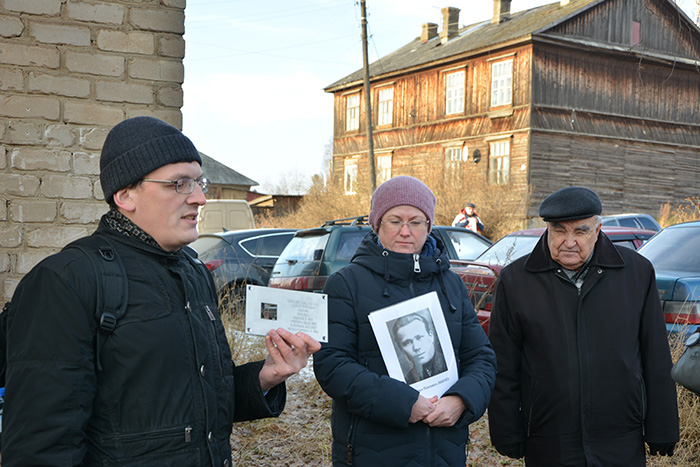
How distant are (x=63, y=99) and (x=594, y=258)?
13.6ft

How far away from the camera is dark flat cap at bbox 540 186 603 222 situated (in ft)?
10.3

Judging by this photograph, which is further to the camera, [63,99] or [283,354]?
[63,99]

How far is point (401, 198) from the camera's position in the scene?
2.89m

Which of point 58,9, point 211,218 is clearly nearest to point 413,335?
point 58,9

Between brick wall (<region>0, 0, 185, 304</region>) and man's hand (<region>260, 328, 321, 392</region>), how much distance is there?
3497 mm

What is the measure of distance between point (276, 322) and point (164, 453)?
532mm

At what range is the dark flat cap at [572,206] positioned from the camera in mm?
3133

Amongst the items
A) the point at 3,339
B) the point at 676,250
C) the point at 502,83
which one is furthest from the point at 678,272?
the point at 502,83

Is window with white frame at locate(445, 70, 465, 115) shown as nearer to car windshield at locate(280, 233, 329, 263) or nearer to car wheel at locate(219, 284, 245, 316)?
car windshield at locate(280, 233, 329, 263)

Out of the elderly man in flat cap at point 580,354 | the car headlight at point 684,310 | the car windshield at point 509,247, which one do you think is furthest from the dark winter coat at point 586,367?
the car windshield at point 509,247

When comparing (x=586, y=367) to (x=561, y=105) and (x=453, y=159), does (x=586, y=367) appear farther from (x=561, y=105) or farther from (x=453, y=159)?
(x=453, y=159)

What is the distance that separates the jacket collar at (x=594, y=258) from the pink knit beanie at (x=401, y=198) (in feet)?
2.02

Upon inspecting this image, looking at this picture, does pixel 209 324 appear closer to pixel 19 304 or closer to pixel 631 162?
pixel 19 304

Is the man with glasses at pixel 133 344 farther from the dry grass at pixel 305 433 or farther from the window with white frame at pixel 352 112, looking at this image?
the window with white frame at pixel 352 112
